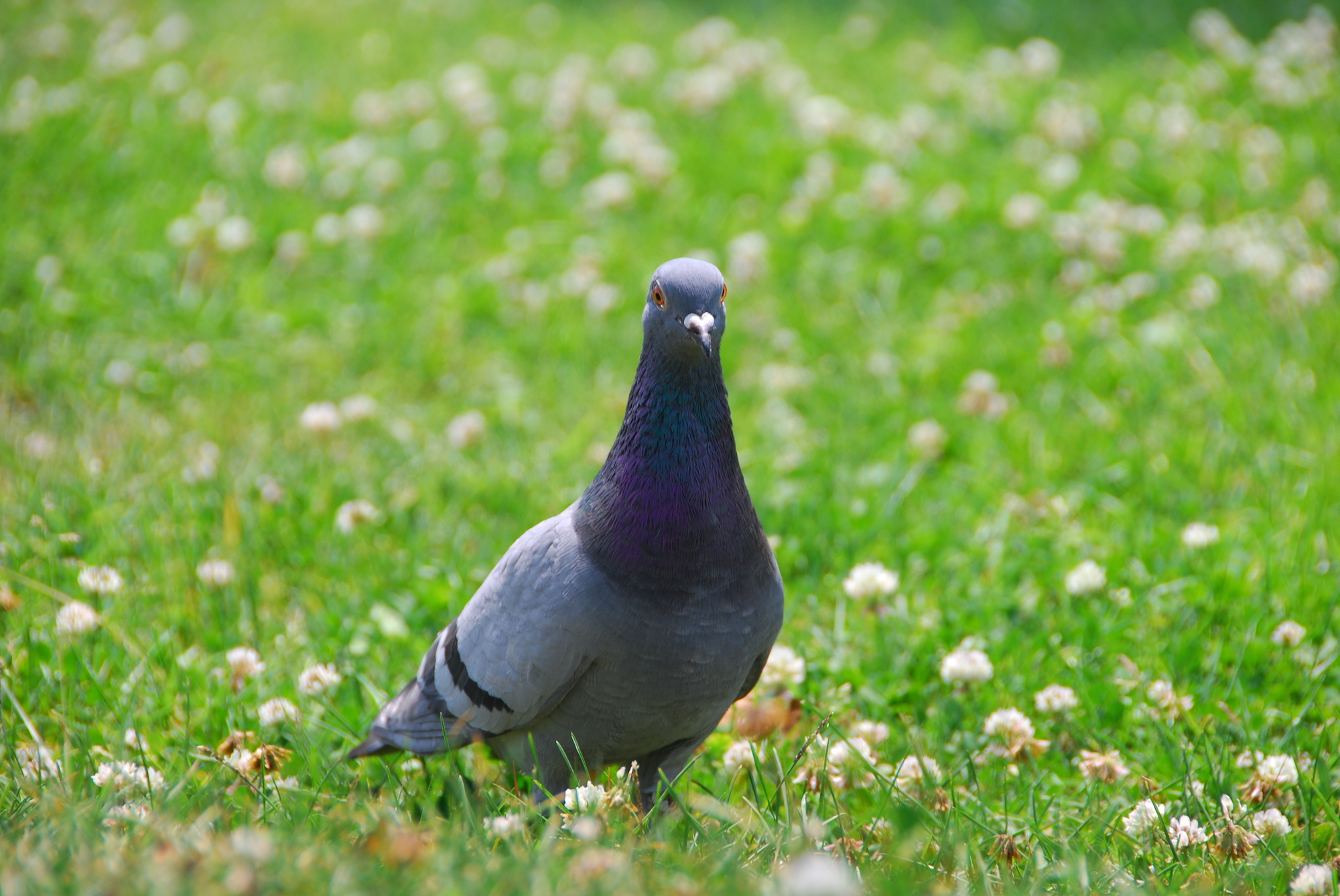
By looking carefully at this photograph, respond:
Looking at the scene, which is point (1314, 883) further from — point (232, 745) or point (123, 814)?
point (232, 745)

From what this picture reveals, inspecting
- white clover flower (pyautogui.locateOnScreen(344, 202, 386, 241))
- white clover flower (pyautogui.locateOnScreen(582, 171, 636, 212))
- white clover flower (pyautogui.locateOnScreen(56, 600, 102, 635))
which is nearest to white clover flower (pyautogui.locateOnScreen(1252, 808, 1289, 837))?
white clover flower (pyautogui.locateOnScreen(56, 600, 102, 635))

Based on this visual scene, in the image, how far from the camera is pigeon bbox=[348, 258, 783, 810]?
220 cm

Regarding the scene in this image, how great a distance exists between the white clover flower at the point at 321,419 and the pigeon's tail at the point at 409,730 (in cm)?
152

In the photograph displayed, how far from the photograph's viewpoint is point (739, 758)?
254 centimetres

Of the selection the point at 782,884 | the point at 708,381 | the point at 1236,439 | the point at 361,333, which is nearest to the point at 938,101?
the point at 1236,439

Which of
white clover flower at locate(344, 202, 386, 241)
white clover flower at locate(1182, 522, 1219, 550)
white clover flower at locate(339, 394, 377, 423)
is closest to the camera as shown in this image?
white clover flower at locate(1182, 522, 1219, 550)

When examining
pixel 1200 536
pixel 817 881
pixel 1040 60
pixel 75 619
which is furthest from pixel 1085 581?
pixel 1040 60

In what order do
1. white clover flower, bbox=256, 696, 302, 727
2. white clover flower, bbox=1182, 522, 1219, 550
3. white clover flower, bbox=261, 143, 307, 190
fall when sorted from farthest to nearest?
white clover flower, bbox=261, 143, 307, 190, white clover flower, bbox=1182, 522, 1219, 550, white clover flower, bbox=256, 696, 302, 727

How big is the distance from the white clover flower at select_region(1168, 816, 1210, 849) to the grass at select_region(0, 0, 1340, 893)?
0.02m

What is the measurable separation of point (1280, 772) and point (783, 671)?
3.80ft

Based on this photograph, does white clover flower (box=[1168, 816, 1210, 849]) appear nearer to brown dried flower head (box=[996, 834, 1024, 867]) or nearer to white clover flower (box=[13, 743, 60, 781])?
brown dried flower head (box=[996, 834, 1024, 867])

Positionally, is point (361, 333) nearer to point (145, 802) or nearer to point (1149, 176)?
point (145, 802)

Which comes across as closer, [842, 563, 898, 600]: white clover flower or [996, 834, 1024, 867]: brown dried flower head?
[996, 834, 1024, 867]: brown dried flower head

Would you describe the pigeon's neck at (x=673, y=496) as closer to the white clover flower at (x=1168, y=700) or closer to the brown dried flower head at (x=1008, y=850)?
the brown dried flower head at (x=1008, y=850)
